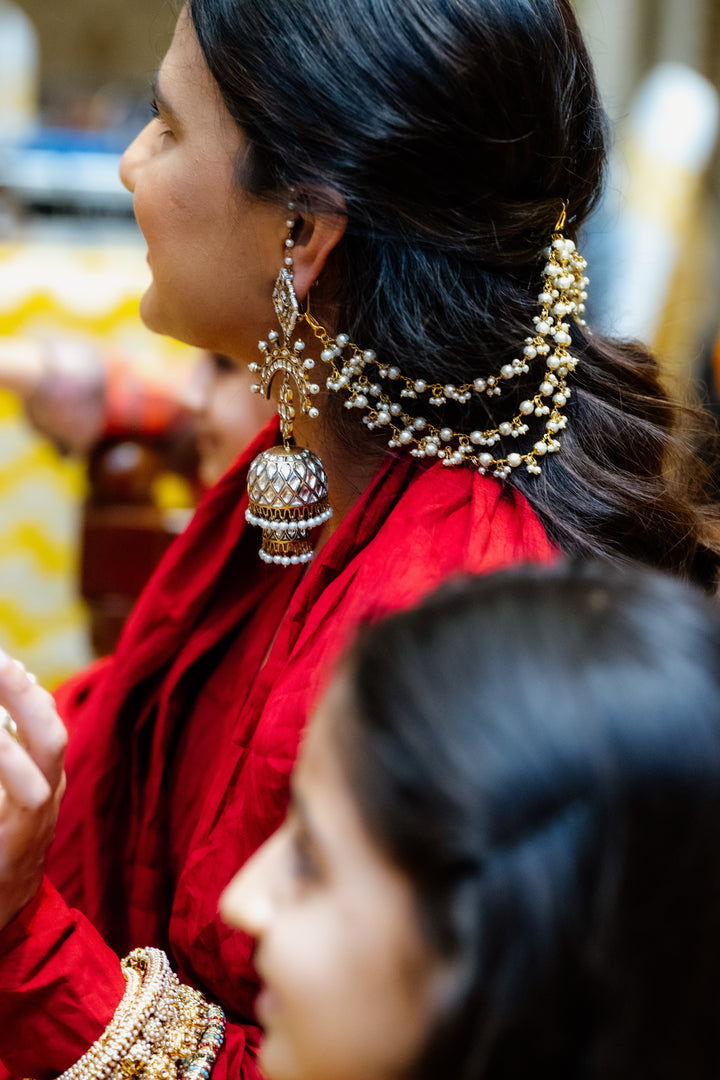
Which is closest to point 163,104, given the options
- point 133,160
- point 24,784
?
point 133,160

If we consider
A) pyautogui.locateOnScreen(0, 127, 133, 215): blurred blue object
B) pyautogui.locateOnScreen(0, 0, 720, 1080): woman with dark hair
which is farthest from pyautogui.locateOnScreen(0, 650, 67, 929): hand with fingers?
pyautogui.locateOnScreen(0, 127, 133, 215): blurred blue object

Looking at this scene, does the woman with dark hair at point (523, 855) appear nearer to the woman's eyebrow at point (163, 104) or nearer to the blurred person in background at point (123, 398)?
the woman's eyebrow at point (163, 104)

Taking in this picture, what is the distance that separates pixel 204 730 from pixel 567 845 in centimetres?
57

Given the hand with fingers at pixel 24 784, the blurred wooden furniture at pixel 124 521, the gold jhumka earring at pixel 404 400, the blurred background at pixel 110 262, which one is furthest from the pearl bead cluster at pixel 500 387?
the blurred wooden furniture at pixel 124 521

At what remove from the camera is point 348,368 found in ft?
2.42

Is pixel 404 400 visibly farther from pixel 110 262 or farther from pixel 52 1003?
pixel 110 262

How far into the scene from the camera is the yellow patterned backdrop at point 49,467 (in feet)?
4.47

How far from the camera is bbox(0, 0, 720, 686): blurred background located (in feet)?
4.04

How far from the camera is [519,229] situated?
0.70 m

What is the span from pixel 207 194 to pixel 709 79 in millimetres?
2806

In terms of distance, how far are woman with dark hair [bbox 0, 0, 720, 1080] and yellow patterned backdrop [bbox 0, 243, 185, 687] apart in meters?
0.57

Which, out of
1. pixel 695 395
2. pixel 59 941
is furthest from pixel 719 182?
pixel 59 941

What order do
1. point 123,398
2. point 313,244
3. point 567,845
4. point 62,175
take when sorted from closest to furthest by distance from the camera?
point 567,845
point 313,244
point 123,398
point 62,175

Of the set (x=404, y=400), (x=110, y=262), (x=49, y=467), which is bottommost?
(x=49, y=467)
